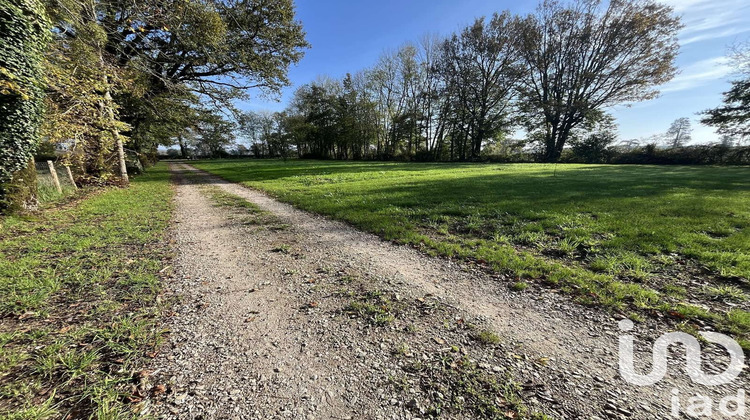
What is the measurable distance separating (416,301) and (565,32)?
4120 centimetres

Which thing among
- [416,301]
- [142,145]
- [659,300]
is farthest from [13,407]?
[142,145]

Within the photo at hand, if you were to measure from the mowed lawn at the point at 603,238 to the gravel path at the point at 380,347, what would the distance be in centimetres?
52

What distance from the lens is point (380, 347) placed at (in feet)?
8.18

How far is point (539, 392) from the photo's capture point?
200cm

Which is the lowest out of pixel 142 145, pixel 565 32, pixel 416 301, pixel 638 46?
pixel 416 301

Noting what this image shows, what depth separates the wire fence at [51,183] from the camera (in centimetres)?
824

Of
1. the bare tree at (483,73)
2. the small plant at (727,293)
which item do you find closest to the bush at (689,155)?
the bare tree at (483,73)

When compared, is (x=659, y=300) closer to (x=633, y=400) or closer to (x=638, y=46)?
(x=633, y=400)

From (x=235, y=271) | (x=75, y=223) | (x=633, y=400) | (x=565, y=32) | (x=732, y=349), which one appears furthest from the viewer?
(x=565, y=32)

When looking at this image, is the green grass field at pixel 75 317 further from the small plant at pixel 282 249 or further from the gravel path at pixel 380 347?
the small plant at pixel 282 249

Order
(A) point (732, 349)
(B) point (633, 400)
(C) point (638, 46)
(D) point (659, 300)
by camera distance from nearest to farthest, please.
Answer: (B) point (633, 400)
(A) point (732, 349)
(D) point (659, 300)
(C) point (638, 46)

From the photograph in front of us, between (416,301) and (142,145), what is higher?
(142,145)

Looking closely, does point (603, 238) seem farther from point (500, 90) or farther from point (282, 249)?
point (500, 90)

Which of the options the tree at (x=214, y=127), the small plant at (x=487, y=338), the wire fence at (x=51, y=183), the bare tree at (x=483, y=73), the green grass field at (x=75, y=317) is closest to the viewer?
the green grass field at (x=75, y=317)
